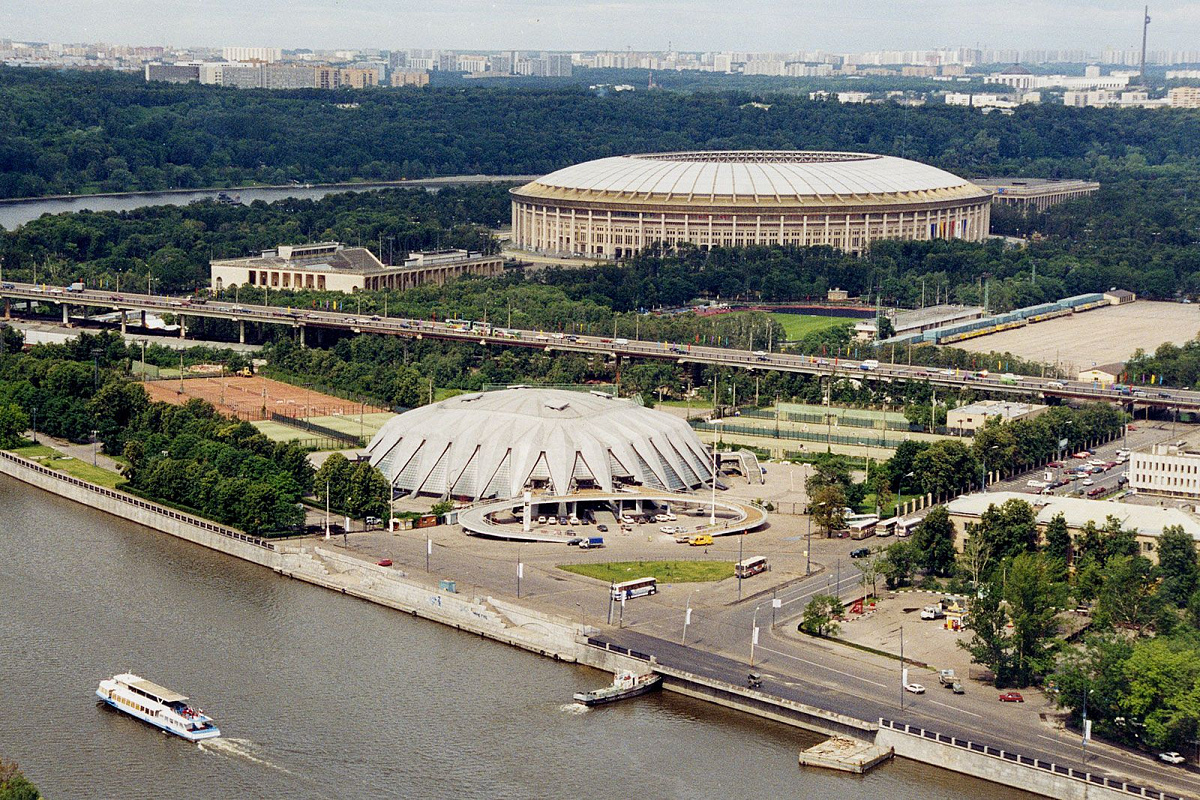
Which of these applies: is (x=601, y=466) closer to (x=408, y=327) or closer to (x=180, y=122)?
(x=408, y=327)

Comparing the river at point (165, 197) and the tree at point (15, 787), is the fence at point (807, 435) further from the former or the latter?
the river at point (165, 197)

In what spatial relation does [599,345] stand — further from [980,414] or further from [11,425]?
[11,425]

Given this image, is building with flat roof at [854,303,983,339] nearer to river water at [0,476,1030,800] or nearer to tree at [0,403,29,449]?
tree at [0,403,29,449]

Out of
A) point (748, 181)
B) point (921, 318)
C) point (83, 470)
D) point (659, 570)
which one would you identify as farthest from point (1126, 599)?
point (748, 181)

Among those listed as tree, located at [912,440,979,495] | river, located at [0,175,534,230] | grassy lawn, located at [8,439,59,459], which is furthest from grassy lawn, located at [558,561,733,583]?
river, located at [0,175,534,230]

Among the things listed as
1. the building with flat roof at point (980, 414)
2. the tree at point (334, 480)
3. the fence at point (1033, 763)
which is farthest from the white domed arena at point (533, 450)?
the fence at point (1033, 763)
